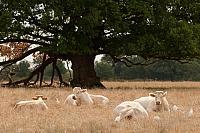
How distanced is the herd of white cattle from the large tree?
33.2 feet

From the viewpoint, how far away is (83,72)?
30000 millimetres

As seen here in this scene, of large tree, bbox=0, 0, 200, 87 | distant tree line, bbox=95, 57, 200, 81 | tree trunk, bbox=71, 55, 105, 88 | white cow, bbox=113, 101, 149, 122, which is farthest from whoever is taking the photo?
distant tree line, bbox=95, 57, 200, 81

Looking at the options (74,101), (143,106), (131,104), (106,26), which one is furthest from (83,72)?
(131,104)

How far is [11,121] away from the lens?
11.4 meters

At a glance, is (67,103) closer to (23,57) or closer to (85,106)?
(85,106)

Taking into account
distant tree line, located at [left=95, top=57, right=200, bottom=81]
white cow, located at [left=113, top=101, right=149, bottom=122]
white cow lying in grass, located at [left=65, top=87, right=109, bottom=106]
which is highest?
distant tree line, located at [left=95, top=57, right=200, bottom=81]

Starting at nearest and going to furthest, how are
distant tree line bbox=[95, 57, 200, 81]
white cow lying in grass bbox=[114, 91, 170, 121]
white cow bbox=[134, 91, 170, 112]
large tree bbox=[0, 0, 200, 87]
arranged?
white cow lying in grass bbox=[114, 91, 170, 121]
white cow bbox=[134, 91, 170, 112]
large tree bbox=[0, 0, 200, 87]
distant tree line bbox=[95, 57, 200, 81]

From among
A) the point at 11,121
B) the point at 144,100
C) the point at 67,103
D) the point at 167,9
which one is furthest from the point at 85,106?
the point at 167,9

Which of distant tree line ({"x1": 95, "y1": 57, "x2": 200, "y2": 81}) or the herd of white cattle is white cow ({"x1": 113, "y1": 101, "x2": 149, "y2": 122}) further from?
distant tree line ({"x1": 95, "y1": 57, "x2": 200, "y2": 81})

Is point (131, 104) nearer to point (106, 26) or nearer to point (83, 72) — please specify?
point (106, 26)

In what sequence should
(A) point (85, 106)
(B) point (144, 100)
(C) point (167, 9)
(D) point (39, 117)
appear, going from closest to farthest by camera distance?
(D) point (39, 117)
(B) point (144, 100)
(A) point (85, 106)
(C) point (167, 9)

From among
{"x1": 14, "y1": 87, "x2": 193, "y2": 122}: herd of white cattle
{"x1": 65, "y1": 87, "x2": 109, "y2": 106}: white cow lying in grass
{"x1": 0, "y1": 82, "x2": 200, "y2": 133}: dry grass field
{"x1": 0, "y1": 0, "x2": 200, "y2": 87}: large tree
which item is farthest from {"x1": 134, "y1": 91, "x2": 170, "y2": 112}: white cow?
{"x1": 0, "y1": 0, "x2": 200, "y2": 87}: large tree

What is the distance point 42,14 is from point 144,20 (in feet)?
17.8

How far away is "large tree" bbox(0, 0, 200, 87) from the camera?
2681 cm
